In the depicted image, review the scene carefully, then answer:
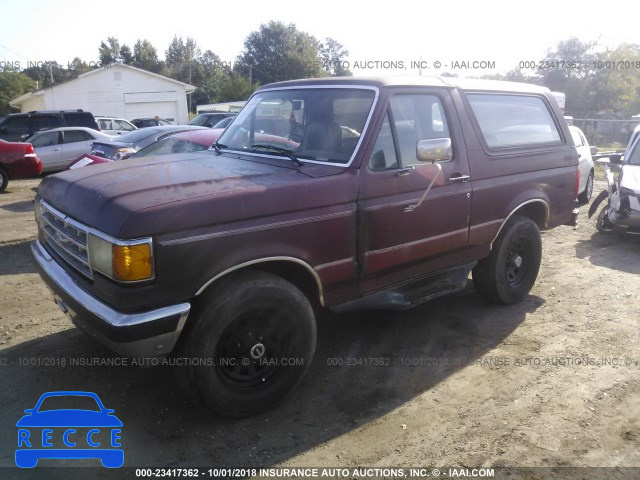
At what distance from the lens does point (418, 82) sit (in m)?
4.42

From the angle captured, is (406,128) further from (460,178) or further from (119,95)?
(119,95)

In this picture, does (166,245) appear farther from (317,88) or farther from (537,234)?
(537,234)

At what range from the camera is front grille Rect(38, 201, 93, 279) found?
3260mm

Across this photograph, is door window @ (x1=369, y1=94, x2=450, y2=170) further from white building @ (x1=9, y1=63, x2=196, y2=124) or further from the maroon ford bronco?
white building @ (x1=9, y1=63, x2=196, y2=124)

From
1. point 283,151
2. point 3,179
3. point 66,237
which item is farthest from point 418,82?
point 3,179

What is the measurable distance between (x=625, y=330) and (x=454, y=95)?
8.87ft

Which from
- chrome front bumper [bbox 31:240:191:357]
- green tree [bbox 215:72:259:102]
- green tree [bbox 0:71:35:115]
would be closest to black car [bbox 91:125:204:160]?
chrome front bumper [bbox 31:240:191:357]

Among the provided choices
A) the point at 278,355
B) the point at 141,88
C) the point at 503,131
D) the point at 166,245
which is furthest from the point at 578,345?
the point at 141,88

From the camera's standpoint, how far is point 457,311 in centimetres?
543

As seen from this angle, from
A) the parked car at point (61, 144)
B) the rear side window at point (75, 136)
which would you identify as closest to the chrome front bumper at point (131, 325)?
the parked car at point (61, 144)

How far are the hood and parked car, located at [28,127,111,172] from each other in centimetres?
1125

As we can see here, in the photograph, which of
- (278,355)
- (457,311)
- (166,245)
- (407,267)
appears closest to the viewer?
(166,245)

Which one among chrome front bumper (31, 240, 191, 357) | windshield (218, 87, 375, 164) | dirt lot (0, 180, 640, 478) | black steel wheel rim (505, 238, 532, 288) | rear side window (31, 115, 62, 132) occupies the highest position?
rear side window (31, 115, 62, 132)

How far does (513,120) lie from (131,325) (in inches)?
161
